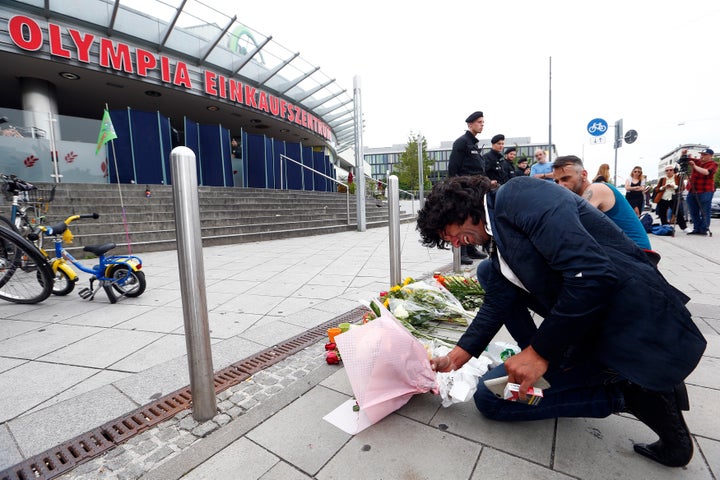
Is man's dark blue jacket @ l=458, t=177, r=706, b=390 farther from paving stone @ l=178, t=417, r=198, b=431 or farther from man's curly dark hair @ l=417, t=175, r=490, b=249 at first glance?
paving stone @ l=178, t=417, r=198, b=431

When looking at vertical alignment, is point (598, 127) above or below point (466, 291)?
above

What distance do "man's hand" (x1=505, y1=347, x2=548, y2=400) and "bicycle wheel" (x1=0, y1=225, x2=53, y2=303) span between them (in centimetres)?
421

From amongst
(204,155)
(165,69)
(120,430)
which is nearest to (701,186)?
(120,430)

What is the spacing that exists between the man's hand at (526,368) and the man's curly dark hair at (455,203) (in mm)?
579

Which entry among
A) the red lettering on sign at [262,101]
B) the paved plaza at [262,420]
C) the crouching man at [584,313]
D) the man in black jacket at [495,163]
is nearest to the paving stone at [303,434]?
the paved plaza at [262,420]

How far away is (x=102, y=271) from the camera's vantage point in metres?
3.55

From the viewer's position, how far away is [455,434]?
5.01 ft

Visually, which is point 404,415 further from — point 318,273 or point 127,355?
point 318,273

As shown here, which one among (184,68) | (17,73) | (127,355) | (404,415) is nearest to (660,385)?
(404,415)

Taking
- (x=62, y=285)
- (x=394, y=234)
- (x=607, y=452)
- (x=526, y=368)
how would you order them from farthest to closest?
1. (x=62, y=285)
2. (x=394, y=234)
3. (x=607, y=452)
4. (x=526, y=368)

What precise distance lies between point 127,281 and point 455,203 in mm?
3723

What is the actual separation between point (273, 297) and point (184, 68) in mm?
12713

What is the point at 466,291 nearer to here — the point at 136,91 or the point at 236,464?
the point at 236,464

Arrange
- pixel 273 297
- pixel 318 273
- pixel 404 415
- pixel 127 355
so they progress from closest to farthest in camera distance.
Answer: pixel 404 415, pixel 127 355, pixel 273 297, pixel 318 273
